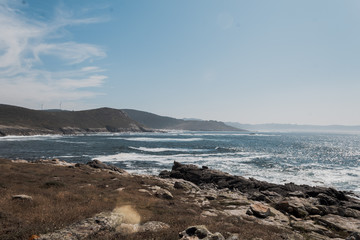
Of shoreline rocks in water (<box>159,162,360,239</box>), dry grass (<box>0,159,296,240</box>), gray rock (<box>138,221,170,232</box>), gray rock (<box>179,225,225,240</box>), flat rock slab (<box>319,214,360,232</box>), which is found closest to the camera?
gray rock (<box>179,225,225,240</box>)

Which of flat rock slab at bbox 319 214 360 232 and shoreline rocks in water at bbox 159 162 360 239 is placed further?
shoreline rocks in water at bbox 159 162 360 239

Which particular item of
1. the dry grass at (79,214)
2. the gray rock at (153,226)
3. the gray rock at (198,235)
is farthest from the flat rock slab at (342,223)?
the gray rock at (153,226)

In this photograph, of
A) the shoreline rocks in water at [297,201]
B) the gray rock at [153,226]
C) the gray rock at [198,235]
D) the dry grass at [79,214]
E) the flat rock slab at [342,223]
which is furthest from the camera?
the shoreline rocks in water at [297,201]

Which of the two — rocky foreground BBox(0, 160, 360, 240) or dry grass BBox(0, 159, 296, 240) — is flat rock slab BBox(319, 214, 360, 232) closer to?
rocky foreground BBox(0, 160, 360, 240)

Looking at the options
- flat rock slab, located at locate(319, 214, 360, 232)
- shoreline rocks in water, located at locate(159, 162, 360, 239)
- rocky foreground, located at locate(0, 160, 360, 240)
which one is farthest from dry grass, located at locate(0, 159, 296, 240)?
flat rock slab, located at locate(319, 214, 360, 232)

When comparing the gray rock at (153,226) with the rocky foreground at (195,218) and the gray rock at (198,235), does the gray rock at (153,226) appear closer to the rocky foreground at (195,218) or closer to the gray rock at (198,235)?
the rocky foreground at (195,218)

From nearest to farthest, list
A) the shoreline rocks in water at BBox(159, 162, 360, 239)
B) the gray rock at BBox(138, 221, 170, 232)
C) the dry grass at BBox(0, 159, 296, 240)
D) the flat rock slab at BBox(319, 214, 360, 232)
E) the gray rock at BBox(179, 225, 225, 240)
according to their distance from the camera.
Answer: the gray rock at BBox(179, 225, 225, 240) → the dry grass at BBox(0, 159, 296, 240) → the gray rock at BBox(138, 221, 170, 232) → the flat rock slab at BBox(319, 214, 360, 232) → the shoreline rocks in water at BBox(159, 162, 360, 239)

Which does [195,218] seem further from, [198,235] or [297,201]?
[297,201]

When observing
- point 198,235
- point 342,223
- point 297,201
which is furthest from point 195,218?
point 297,201

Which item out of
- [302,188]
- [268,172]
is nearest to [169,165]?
[268,172]

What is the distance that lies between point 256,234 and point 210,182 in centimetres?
2501

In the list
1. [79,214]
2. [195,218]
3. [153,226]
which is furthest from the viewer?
[195,218]

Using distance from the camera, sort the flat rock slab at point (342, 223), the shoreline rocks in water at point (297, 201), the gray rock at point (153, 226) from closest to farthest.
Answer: the gray rock at point (153, 226) → the flat rock slab at point (342, 223) → the shoreline rocks in water at point (297, 201)

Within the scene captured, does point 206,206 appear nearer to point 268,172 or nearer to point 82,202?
point 82,202
